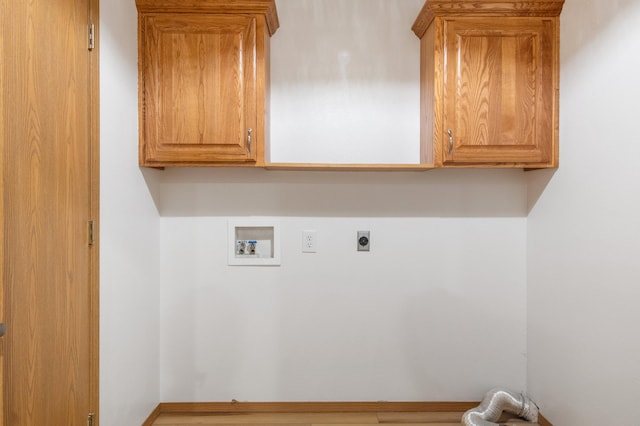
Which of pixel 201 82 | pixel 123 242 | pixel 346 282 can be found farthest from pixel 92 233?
pixel 346 282

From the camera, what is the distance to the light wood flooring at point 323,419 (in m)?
2.46

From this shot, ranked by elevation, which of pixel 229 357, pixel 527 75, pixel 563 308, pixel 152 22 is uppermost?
pixel 152 22

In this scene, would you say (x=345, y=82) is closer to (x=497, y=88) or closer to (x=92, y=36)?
(x=497, y=88)

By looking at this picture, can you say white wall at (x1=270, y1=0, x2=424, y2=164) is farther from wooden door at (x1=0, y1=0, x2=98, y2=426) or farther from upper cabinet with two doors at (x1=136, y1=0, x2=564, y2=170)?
wooden door at (x1=0, y1=0, x2=98, y2=426)

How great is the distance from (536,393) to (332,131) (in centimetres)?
183

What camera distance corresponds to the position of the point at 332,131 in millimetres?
2584

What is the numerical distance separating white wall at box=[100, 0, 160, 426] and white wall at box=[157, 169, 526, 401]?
23 cm

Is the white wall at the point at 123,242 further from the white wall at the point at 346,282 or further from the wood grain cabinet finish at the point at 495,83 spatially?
the wood grain cabinet finish at the point at 495,83

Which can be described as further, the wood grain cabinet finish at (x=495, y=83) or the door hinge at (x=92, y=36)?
the wood grain cabinet finish at (x=495, y=83)

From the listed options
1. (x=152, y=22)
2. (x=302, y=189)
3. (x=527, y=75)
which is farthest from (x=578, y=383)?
(x=152, y=22)

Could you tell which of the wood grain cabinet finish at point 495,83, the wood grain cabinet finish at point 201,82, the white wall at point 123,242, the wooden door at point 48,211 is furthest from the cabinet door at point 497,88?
the wooden door at point 48,211

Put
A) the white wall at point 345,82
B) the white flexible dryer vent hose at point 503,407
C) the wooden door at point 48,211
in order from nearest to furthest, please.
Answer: the wooden door at point 48,211 < the white flexible dryer vent hose at point 503,407 < the white wall at point 345,82

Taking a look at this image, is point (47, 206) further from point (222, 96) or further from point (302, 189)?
point (302, 189)

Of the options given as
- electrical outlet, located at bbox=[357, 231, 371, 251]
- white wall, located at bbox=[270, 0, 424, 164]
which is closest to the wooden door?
white wall, located at bbox=[270, 0, 424, 164]
